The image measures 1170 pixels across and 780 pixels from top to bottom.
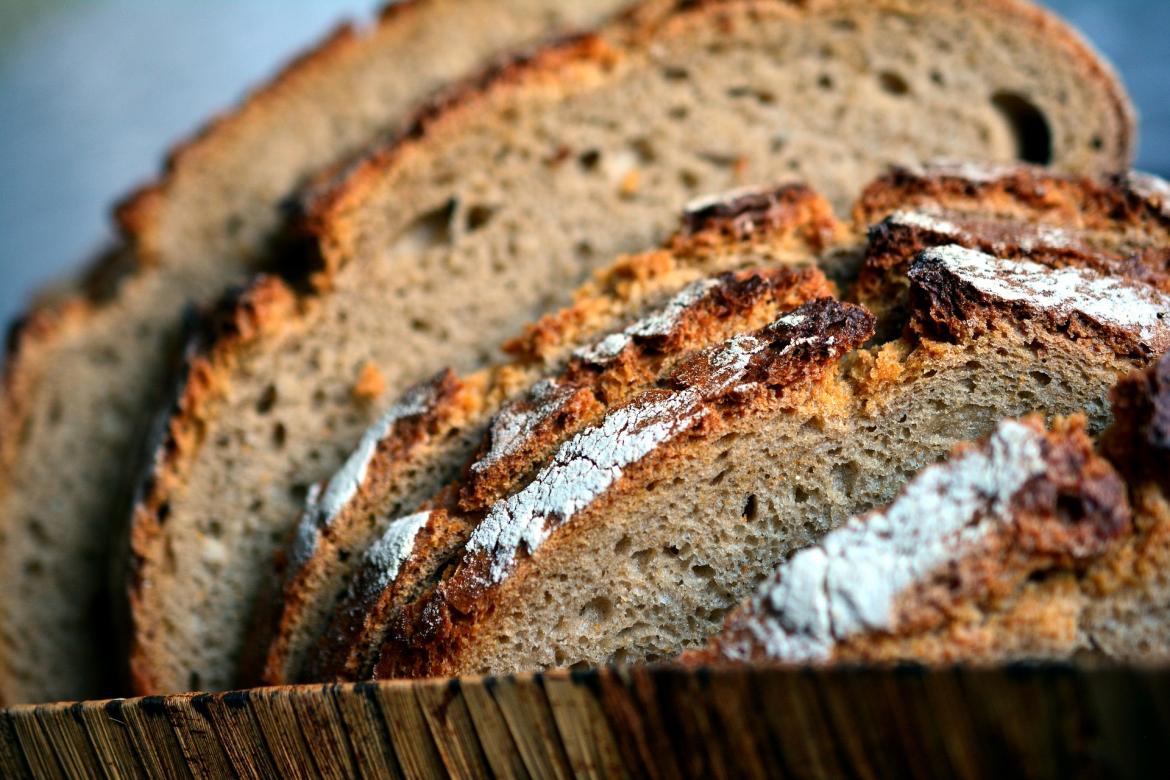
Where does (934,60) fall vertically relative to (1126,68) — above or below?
above

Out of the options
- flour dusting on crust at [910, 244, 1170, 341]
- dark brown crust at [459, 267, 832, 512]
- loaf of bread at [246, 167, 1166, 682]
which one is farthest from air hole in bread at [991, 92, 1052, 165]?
dark brown crust at [459, 267, 832, 512]

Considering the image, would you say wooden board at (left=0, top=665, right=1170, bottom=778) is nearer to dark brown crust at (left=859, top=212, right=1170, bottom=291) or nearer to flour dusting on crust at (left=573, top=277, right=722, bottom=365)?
flour dusting on crust at (left=573, top=277, right=722, bottom=365)

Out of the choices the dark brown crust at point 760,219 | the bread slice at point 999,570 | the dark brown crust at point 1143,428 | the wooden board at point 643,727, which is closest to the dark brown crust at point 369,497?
the wooden board at point 643,727

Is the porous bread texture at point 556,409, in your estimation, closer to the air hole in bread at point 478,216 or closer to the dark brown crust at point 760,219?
the dark brown crust at point 760,219

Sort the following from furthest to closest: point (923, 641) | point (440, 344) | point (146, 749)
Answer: point (440, 344) < point (146, 749) < point (923, 641)

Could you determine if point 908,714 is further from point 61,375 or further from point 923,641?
point 61,375

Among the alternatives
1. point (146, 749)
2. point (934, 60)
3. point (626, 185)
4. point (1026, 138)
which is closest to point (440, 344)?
point (626, 185)

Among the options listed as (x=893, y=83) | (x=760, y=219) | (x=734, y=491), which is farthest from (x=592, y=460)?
(x=893, y=83)
